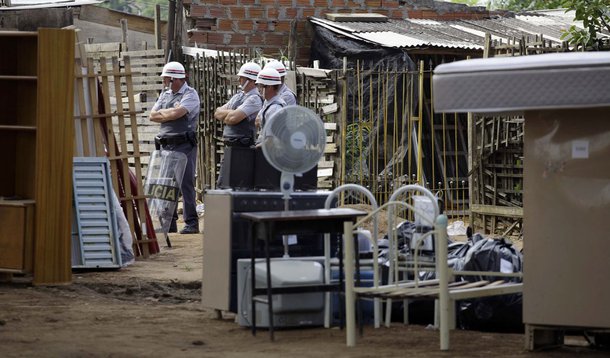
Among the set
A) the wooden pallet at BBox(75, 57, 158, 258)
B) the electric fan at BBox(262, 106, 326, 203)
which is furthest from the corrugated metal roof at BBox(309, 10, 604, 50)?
the electric fan at BBox(262, 106, 326, 203)

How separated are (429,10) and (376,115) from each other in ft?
18.5

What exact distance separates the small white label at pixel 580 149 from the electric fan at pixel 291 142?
7.34ft

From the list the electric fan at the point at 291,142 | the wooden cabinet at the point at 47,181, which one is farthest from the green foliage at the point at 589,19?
the electric fan at the point at 291,142

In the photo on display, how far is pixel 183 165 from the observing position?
52.7 ft

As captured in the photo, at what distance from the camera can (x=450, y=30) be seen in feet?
75.2

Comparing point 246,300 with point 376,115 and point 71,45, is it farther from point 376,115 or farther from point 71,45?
point 376,115

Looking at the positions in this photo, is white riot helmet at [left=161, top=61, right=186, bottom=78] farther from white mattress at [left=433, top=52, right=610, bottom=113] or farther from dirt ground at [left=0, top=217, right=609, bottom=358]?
white mattress at [left=433, top=52, right=610, bottom=113]

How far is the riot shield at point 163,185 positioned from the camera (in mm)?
15617

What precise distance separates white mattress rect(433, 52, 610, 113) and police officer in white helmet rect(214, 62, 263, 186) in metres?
7.61

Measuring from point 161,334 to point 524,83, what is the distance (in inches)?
127

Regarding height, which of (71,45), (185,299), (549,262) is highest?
(71,45)

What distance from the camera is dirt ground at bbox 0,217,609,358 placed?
8.60 meters

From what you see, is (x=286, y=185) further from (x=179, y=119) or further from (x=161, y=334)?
(x=179, y=119)

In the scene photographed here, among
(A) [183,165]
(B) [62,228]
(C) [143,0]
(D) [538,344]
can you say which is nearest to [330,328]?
(D) [538,344]
